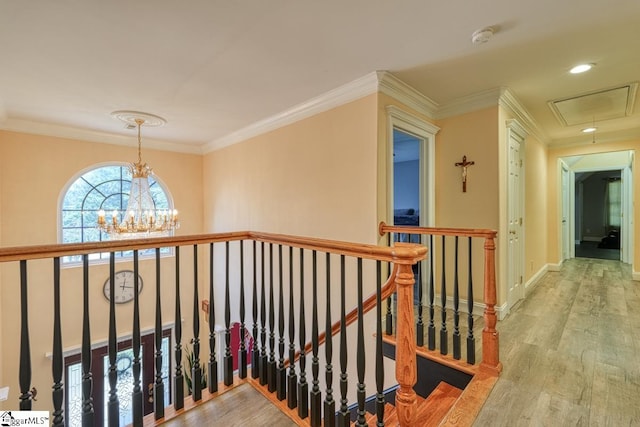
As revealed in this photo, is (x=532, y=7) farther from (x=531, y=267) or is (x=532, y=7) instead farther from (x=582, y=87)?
(x=531, y=267)

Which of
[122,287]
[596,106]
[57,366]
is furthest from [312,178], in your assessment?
[122,287]

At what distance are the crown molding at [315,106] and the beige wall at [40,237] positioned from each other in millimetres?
2097

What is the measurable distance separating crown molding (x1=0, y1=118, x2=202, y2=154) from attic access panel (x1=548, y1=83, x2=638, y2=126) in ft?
18.3

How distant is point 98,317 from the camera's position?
4473 millimetres

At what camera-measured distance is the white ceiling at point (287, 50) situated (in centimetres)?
174

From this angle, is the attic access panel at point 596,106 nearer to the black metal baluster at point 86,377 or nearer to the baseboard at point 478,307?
the baseboard at point 478,307

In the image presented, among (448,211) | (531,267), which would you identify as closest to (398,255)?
(448,211)

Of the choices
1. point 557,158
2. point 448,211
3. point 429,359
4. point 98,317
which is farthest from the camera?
point 557,158

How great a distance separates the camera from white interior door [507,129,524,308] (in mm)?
3127

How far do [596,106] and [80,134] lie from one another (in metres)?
6.73

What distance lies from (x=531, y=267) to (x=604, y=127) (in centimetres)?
232

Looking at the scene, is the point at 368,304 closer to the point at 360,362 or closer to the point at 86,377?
the point at 360,362

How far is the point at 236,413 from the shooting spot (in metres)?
1.71

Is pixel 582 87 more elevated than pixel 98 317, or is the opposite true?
pixel 582 87
